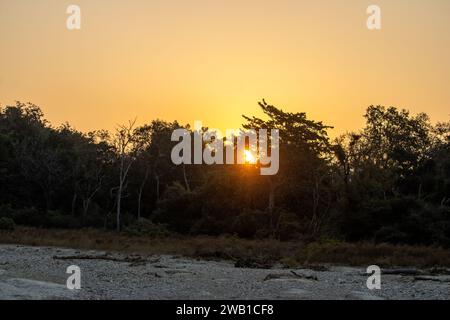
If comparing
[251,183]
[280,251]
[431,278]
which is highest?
[251,183]

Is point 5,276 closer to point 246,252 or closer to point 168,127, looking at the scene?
point 246,252

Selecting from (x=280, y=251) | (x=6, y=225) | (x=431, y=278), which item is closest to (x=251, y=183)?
(x=280, y=251)

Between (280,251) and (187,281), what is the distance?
12987 mm

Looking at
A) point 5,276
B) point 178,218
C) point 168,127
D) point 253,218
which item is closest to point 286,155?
point 253,218

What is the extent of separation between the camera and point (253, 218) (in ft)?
141

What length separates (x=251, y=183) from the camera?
44375mm

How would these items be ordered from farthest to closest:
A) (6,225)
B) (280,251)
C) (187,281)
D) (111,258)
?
1. (6,225)
2. (280,251)
3. (111,258)
4. (187,281)

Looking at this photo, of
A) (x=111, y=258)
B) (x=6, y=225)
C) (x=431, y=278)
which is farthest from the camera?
(x=6, y=225)

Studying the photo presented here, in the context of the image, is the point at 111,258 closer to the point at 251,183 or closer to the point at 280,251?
the point at 280,251

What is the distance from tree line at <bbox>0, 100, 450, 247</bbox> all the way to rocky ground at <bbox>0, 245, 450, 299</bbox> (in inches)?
473

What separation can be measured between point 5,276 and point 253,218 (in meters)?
26.7

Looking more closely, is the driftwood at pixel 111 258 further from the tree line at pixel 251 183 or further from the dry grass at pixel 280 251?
the tree line at pixel 251 183

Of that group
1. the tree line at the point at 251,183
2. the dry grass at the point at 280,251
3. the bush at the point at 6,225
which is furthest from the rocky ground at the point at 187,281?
the bush at the point at 6,225

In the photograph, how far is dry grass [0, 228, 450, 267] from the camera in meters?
27.5
